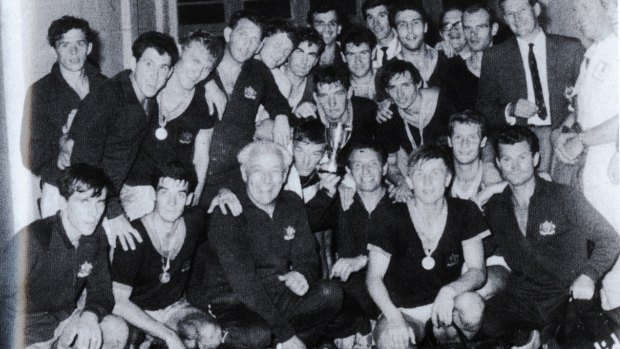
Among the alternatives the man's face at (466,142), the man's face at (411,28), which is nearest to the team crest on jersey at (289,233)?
the man's face at (466,142)

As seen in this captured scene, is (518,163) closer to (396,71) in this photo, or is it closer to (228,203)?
(396,71)

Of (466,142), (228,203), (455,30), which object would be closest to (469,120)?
Result: (466,142)

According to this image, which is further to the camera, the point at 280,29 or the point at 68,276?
the point at 280,29

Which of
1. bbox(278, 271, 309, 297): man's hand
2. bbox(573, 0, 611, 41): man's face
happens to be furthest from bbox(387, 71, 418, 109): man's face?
bbox(278, 271, 309, 297): man's hand

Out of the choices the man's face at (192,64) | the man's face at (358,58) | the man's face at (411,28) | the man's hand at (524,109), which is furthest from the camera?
the man's face at (411,28)

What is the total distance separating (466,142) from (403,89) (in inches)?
20.8

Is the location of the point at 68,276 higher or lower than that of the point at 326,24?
lower

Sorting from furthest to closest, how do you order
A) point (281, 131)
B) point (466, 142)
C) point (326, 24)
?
1. point (326, 24)
2. point (281, 131)
3. point (466, 142)

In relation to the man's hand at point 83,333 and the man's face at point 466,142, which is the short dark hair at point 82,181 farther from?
the man's face at point 466,142

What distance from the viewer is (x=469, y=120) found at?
3607 millimetres

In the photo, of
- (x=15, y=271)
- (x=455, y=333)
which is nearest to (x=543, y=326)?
(x=455, y=333)

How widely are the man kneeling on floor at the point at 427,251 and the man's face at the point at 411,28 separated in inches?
45.2

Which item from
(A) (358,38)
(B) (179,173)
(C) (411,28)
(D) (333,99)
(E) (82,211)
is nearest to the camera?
(E) (82,211)

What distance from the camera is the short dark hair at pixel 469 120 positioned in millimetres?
3609
